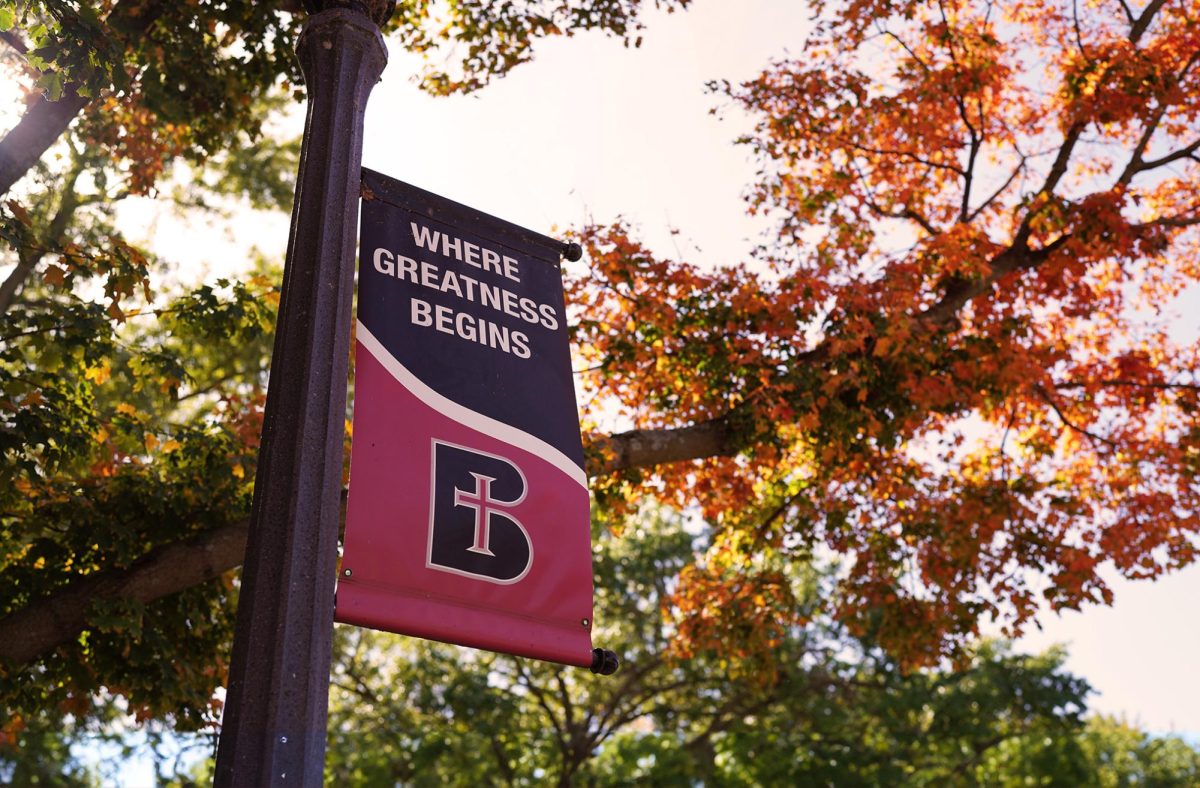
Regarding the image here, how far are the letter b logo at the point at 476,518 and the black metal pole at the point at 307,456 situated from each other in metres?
0.45

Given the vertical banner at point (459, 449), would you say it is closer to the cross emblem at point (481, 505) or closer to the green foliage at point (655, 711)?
the cross emblem at point (481, 505)

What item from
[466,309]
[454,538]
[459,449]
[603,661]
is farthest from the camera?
[466,309]

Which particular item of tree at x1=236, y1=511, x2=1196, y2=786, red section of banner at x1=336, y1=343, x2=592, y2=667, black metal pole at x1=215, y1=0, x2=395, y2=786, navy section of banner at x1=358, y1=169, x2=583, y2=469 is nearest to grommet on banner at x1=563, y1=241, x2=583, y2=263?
navy section of banner at x1=358, y1=169, x2=583, y2=469

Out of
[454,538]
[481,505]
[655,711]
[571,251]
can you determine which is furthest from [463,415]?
[655,711]

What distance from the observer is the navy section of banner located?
13.9ft

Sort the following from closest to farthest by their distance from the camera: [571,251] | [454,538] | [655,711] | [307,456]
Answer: [307,456]
[454,538]
[571,251]
[655,711]

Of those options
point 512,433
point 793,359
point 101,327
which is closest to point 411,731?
point 793,359

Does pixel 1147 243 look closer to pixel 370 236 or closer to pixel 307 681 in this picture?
pixel 370 236

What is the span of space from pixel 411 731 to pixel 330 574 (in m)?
19.1

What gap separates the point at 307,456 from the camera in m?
3.56

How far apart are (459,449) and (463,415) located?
0.49 ft

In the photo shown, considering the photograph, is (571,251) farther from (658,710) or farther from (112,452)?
(658,710)

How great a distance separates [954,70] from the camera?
14.9 meters

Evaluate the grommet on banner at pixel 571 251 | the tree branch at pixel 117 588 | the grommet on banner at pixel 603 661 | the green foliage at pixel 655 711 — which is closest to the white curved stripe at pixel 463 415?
the grommet on banner at pixel 603 661
